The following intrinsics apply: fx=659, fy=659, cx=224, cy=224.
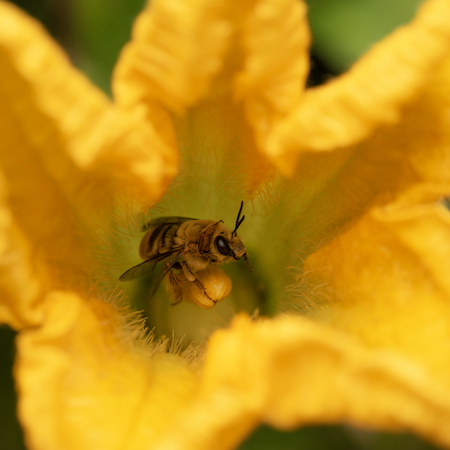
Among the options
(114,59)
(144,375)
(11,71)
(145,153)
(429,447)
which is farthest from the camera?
(114,59)

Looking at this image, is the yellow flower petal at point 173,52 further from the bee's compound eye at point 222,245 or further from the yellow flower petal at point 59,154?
the bee's compound eye at point 222,245

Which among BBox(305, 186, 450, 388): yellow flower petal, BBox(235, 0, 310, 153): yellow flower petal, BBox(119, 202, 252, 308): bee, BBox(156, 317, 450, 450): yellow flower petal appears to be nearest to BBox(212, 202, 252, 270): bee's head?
BBox(119, 202, 252, 308): bee

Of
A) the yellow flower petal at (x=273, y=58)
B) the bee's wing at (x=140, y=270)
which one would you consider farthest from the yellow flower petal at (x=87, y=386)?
the yellow flower petal at (x=273, y=58)

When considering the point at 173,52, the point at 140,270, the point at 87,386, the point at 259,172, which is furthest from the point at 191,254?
the point at 173,52

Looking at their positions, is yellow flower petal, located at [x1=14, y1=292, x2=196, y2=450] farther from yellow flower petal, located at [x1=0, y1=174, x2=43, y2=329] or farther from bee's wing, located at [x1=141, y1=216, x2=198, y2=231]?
bee's wing, located at [x1=141, y1=216, x2=198, y2=231]

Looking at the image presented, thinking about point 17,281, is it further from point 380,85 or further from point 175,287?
point 380,85

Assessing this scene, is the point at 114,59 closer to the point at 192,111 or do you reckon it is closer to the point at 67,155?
the point at 192,111

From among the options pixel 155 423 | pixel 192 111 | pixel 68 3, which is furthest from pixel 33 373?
pixel 68 3
